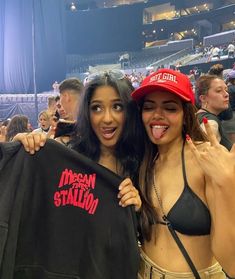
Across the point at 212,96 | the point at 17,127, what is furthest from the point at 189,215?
the point at 17,127

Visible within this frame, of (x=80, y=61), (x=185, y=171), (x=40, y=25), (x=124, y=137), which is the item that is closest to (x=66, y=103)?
(x=124, y=137)

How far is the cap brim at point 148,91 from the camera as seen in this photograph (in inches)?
43.8

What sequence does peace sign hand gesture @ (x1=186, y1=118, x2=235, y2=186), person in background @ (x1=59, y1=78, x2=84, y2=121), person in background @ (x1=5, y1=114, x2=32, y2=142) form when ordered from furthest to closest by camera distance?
person in background @ (x1=5, y1=114, x2=32, y2=142)
person in background @ (x1=59, y1=78, x2=84, y2=121)
peace sign hand gesture @ (x1=186, y1=118, x2=235, y2=186)

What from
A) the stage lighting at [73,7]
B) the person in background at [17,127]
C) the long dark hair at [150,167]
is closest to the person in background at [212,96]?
the long dark hair at [150,167]

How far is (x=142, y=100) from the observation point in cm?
121

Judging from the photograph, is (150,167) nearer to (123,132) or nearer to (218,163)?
(123,132)

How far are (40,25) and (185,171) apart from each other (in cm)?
1505

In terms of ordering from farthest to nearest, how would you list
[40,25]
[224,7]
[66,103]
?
1. [224,7]
2. [40,25]
3. [66,103]

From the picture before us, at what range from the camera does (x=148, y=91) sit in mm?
1154

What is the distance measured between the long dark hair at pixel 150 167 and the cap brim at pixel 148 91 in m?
0.08

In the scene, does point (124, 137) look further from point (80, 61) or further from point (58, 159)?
point (80, 61)

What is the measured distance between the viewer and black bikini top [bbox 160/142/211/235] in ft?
3.46

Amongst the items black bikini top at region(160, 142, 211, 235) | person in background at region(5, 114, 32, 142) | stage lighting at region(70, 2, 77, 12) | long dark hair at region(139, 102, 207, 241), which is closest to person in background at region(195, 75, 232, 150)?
long dark hair at region(139, 102, 207, 241)

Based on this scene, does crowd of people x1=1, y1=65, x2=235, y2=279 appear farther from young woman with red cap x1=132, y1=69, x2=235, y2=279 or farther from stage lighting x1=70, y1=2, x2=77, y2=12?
stage lighting x1=70, y1=2, x2=77, y2=12
